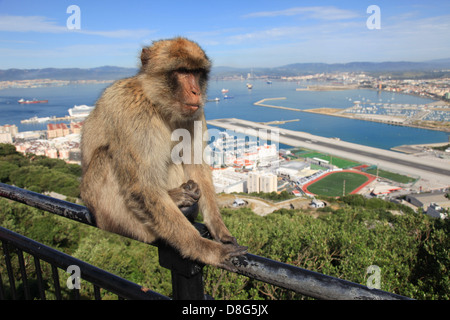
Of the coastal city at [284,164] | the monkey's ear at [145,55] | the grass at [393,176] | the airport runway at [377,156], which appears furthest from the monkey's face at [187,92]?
the airport runway at [377,156]

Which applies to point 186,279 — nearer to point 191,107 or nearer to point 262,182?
point 191,107

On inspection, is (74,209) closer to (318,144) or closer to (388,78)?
(318,144)

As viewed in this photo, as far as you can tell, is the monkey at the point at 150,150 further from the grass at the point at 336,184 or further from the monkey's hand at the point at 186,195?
the grass at the point at 336,184

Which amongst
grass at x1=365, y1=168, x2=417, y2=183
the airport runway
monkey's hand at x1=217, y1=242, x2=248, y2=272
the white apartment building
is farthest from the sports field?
monkey's hand at x1=217, y1=242, x2=248, y2=272

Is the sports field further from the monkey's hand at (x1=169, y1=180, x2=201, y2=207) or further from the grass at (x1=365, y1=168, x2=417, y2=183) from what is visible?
the monkey's hand at (x1=169, y1=180, x2=201, y2=207)

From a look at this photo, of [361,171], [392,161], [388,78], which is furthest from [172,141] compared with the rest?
[388,78]

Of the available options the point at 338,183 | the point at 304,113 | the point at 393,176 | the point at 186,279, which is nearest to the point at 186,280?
the point at 186,279

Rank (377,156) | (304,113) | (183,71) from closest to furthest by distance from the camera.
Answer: (183,71) < (377,156) < (304,113)
